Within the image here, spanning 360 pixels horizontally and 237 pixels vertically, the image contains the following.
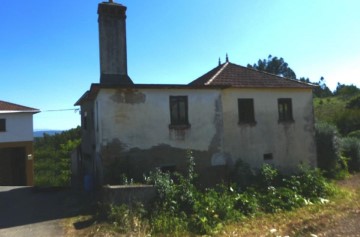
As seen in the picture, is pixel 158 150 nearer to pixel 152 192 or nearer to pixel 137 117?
pixel 137 117

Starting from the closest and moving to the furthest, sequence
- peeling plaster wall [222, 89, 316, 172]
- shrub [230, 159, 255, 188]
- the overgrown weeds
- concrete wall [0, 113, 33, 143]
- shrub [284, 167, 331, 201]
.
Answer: the overgrown weeds
shrub [284, 167, 331, 201]
shrub [230, 159, 255, 188]
peeling plaster wall [222, 89, 316, 172]
concrete wall [0, 113, 33, 143]

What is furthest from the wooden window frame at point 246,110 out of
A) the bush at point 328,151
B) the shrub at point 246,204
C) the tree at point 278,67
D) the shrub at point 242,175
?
the tree at point 278,67

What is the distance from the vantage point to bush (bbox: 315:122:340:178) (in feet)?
68.5

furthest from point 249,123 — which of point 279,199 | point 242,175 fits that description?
point 279,199

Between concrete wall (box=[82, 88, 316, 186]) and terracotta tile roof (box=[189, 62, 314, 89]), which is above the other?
terracotta tile roof (box=[189, 62, 314, 89])

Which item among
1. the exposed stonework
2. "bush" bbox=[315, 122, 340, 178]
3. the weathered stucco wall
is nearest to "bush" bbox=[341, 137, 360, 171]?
"bush" bbox=[315, 122, 340, 178]

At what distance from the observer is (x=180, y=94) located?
1541 cm

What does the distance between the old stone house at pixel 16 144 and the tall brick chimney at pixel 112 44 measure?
14960 millimetres

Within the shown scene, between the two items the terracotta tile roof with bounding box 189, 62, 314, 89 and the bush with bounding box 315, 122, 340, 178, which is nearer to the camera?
the terracotta tile roof with bounding box 189, 62, 314, 89

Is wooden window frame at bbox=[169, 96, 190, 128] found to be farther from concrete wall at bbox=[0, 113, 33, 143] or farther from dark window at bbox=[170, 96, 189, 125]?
concrete wall at bbox=[0, 113, 33, 143]

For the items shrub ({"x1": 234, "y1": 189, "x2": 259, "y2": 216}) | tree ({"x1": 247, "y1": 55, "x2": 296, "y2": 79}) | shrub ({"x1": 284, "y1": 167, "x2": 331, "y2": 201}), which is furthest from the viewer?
tree ({"x1": 247, "y1": 55, "x2": 296, "y2": 79})

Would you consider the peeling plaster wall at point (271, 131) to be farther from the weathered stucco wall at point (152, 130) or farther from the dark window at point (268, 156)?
the weathered stucco wall at point (152, 130)

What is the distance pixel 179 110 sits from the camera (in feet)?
50.9

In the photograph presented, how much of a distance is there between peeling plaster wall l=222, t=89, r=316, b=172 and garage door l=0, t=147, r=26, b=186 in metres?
18.8
